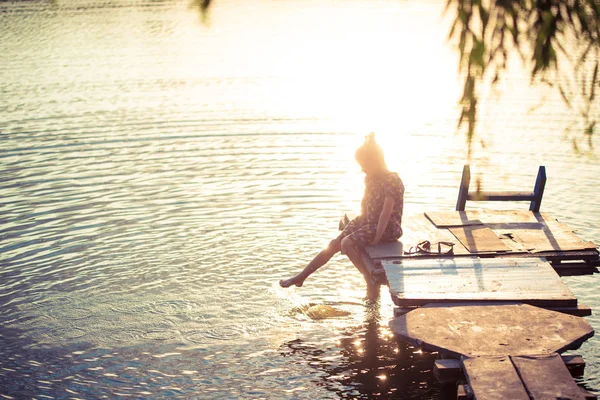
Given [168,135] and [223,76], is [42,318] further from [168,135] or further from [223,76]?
[223,76]

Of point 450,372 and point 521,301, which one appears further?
point 521,301

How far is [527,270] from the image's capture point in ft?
33.0

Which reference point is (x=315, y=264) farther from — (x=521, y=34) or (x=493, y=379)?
(x=521, y=34)

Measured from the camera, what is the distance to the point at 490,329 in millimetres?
8508

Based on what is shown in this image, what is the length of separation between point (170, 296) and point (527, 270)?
5050mm

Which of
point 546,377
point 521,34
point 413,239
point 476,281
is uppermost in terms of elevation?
point 521,34

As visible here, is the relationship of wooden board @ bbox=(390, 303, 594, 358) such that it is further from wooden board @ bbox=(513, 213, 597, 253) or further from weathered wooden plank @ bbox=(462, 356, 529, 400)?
wooden board @ bbox=(513, 213, 597, 253)

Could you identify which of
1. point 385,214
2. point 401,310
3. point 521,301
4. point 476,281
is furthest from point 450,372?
point 385,214

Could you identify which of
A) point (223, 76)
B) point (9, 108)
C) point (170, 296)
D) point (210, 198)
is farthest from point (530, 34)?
point (223, 76)

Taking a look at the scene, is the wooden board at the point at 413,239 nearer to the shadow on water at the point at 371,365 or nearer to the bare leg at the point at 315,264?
the bare leg at the point at 315,264

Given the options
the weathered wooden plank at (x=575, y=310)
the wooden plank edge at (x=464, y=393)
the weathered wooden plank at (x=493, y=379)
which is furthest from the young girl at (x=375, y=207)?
the wooden plank edge at (x=464, y=393)

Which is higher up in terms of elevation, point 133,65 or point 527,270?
point 133,65

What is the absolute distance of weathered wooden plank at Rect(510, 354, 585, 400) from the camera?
7.27m

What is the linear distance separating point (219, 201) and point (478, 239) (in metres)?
7.03
